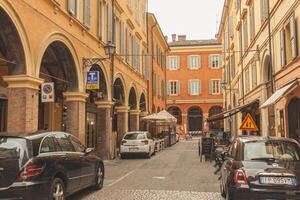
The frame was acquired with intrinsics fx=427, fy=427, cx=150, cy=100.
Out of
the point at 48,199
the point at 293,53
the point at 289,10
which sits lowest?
the point at 48,199

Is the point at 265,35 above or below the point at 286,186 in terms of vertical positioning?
above

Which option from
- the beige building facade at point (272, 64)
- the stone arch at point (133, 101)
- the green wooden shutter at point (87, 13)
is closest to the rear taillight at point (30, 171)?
the beige building facade at point (272, 64)

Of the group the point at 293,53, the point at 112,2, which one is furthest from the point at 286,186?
the point at 112,2

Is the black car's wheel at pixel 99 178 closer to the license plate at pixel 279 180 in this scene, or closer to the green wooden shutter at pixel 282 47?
the license plate at pixel 279 180

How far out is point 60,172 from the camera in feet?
28.4

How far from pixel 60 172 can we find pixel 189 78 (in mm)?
57772

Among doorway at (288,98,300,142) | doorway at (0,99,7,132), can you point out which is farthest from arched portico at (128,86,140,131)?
doorway at (288,98,300,142)

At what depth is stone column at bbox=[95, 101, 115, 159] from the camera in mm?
22266

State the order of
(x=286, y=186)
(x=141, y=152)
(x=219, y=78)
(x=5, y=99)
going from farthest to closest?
(x=219, y=78), (x=141, y=152), (x=5, y=99), (x=286, y=186)

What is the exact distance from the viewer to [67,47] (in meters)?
16.8

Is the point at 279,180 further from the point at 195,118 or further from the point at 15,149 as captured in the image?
the point at 195,118

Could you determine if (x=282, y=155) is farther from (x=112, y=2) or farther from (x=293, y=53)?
(x=112, y=2)

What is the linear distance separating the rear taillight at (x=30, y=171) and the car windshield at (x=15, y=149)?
5.0 inches

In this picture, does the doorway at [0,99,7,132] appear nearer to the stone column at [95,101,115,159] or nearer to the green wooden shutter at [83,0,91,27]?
the green wooden shutter at [83,0,91,27]
